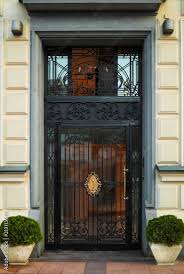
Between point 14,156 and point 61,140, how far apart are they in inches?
38.3

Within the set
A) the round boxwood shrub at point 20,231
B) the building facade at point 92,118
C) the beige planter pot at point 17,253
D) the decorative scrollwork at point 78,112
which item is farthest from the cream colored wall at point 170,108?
the beige planter pot at point 17,253

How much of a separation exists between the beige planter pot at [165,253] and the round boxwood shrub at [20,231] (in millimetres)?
1837

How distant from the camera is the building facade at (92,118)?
744 cm

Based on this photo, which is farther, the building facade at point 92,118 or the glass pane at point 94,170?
the glass pane at point 94,170

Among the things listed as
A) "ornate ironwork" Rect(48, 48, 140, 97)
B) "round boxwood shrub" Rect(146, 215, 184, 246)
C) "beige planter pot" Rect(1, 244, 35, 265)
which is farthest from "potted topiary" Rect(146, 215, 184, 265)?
"ornate ironwork" Rect(48, 48, 140, 97)

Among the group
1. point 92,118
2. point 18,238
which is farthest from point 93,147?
point 18,238

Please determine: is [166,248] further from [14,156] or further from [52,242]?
[14,156]

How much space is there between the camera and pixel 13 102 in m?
7.47

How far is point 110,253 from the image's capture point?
7887mm

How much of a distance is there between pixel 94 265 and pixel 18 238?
1300 mm

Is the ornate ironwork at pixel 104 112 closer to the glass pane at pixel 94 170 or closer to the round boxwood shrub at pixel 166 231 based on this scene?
the glass pane at pixel 94 170

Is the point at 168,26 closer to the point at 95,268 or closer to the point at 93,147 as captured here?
the point at 93,147

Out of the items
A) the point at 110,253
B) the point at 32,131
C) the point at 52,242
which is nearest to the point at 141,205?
the point at 110,253

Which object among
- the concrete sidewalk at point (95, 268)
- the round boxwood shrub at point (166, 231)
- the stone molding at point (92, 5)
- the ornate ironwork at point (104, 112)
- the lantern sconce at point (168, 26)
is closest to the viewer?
the concrete sidewalk at point (95, 268)
